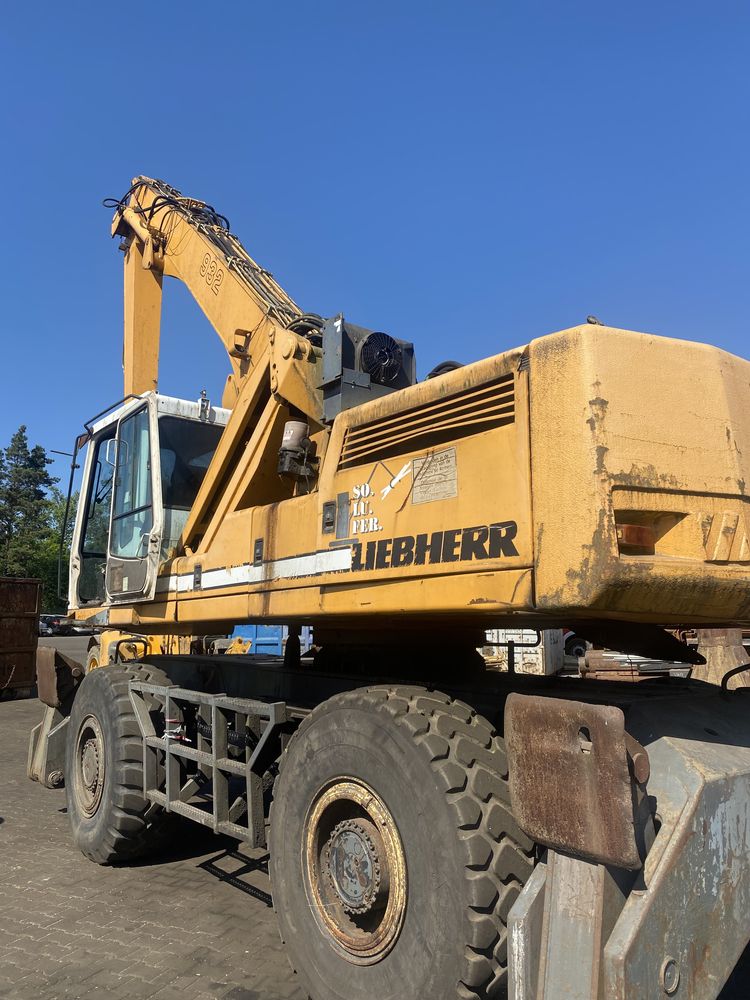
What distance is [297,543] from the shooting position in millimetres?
3775

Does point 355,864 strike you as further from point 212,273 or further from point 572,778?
point 212,273

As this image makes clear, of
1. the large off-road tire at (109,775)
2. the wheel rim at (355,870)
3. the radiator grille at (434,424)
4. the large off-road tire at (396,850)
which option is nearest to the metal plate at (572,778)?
the large off-road tire at (396,850)

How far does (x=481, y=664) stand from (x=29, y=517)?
7307 centimetres

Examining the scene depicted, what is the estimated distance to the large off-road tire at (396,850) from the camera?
8.63 feet

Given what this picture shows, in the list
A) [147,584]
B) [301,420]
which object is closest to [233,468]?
[301,420]

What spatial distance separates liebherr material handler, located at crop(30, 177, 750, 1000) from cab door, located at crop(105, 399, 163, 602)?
0.57 m

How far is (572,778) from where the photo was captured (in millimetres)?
2396

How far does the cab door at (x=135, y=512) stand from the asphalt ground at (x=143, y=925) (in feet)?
6.57

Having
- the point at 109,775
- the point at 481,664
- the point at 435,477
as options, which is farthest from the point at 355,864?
the point at 109,775

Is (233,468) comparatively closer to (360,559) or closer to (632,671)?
(360,559)

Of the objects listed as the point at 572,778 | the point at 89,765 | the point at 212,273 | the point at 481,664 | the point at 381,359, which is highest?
the point at 212,273

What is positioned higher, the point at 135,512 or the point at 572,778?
the point at 135,512

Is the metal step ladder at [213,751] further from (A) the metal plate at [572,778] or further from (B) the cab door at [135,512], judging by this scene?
(A) the metal plate at [572,778]

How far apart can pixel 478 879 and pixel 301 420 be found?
2668mm
